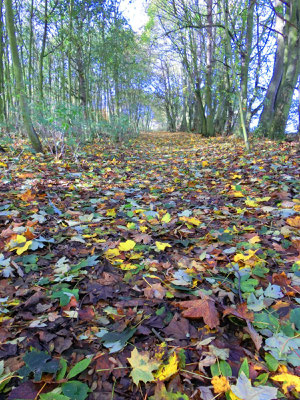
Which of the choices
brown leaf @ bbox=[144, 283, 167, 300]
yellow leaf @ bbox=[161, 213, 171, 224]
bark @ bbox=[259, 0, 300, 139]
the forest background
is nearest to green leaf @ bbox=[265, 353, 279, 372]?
brown leaf @ bbox=[144, 283, 167, 300]

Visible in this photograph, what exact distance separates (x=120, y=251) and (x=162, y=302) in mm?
615

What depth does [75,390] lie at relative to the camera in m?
0.87

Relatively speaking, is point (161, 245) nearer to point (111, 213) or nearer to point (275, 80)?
point (111, 213)

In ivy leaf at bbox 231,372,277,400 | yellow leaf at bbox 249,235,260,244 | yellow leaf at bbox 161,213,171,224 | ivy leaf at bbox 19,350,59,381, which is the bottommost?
ivy leaf at bbox 231,372,277,400

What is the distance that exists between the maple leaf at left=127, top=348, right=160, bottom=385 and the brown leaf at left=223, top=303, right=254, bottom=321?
402 mm

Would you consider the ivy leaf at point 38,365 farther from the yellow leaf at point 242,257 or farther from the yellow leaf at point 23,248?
the yellow leaf at point 242,257

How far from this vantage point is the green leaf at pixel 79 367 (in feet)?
3.00

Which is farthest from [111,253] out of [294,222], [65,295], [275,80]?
[275,80]

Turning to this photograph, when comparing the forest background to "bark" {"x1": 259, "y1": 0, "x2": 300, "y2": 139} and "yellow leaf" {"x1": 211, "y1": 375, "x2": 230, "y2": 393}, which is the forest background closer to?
"bark" {"x1": 259, "y1": 0, "x2": 300, "y2": 139}

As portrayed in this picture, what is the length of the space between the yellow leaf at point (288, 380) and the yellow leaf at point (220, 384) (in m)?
0.18

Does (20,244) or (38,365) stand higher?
(20,244)

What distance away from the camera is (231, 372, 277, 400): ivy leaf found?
822 millimetres

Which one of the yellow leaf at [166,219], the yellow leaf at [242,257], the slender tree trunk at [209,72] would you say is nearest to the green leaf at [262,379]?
the yellow leaf at [242,257]

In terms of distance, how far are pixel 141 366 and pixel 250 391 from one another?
395 mm
